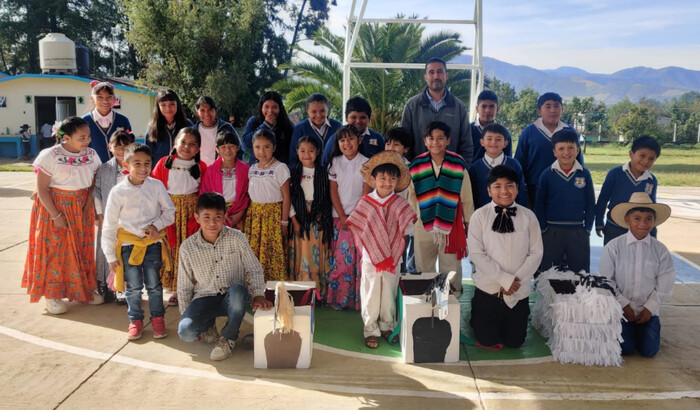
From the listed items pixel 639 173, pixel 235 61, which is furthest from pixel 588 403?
pixel 235 61

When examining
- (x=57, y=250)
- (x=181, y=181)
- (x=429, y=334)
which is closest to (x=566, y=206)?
(x=429, y=334)

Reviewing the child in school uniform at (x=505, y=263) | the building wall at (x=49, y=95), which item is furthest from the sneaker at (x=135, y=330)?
the building wall at (x=49, y=95)

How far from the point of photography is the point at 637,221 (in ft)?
13.9

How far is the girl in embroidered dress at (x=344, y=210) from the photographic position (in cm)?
468

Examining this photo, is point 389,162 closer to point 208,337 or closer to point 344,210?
point 344,210

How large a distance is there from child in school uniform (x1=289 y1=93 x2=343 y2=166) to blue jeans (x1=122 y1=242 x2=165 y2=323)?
4.74 ft

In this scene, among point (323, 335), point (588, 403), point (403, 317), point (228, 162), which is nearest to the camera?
point (588, 403)

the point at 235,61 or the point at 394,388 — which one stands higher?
the point at 235,61

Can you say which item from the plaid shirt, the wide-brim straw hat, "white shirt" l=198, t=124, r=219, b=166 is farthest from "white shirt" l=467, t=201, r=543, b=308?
"white shirt" l=198, t=124, r=219, b=166

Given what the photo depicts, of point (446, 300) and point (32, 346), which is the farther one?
point (32, 346)

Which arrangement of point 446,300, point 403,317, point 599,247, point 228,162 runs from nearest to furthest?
point 446,300
point 403,317
point 228,162
point 599,247

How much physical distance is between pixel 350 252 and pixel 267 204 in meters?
0.79

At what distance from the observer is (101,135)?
5098 millimetres

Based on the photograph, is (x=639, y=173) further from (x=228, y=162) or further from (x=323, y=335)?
(x=228, y=162)
